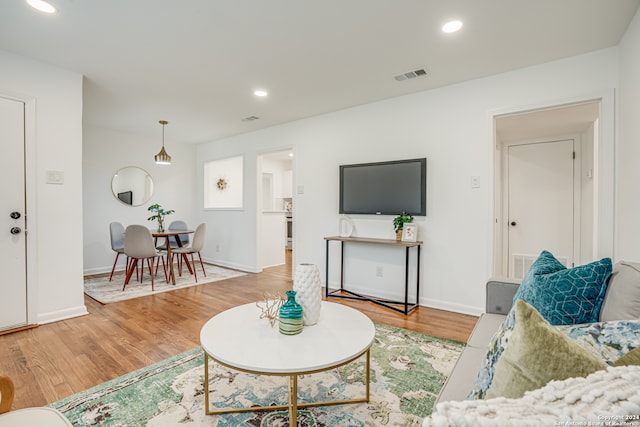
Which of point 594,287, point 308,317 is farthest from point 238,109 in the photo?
point 594,287

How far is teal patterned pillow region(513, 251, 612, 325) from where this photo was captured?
3.93 ft

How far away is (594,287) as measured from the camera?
3.97 feet

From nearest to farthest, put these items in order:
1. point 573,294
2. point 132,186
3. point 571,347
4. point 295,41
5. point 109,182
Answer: point 571,347, point 573,294, point 295,41, point 109,182, point 132,186

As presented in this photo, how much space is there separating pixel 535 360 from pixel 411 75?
2907 mm

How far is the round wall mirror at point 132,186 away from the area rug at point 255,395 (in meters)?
4.11

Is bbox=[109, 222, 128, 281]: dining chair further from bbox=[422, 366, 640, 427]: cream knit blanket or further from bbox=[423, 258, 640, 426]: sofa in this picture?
bbox=[422, 366, 640, 427]: cream knit blanket

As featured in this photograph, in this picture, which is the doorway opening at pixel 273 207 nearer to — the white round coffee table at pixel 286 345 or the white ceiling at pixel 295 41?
the white ceiling at pixel 295 41

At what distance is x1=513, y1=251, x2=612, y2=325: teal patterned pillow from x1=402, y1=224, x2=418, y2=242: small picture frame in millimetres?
1943

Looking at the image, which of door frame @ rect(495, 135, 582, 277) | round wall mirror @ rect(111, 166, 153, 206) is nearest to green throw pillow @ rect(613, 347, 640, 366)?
door frame @ rect(495, 135, 582, 277)

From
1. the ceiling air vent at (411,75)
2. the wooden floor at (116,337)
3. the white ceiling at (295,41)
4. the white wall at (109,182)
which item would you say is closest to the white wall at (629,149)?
the white ceiling at (295,41)

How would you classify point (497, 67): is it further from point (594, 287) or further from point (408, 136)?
point (594, 287)

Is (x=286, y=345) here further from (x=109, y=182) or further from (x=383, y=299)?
(x=109, y=182)

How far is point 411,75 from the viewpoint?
2945mm

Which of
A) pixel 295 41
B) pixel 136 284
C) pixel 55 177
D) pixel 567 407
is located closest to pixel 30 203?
pixel 55 177
